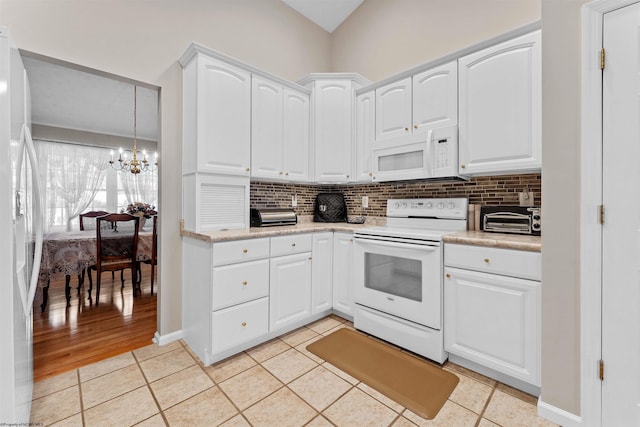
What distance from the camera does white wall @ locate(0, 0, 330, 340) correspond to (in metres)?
1.77

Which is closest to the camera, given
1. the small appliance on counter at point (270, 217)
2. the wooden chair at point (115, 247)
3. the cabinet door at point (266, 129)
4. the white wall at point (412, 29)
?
the white wall at point (412, 29)

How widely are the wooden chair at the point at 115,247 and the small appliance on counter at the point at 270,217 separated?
1730 mm

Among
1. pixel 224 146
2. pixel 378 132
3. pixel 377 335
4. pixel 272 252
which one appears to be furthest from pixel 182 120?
pixel 377 335

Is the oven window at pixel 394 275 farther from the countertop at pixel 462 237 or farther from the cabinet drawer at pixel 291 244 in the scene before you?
the cabinet drawer at pixel 291 244

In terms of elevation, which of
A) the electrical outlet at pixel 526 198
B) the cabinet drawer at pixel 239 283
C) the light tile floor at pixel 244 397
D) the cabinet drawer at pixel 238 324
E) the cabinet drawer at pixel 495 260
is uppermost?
the electrical outlet at pixel 526 198

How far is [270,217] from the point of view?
8.80 ft

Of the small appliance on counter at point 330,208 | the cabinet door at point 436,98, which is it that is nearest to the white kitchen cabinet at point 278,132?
the small appliance on counter at point 330,208

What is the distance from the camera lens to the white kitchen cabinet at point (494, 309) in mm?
1562

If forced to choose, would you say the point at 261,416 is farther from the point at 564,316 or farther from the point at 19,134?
the point at 19,134

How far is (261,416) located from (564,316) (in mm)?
1652

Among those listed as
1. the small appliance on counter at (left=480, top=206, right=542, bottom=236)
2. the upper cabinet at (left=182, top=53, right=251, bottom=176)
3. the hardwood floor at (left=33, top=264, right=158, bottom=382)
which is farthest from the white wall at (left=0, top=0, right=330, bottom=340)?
the small appliance on counter at (left=480, top=206, right=542, bottom=236)

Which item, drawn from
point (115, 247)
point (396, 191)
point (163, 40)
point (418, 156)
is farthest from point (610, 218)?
point (115, 247)

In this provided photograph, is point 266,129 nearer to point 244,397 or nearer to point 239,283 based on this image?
point 239,283

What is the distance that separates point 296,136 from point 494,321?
231 centimetres
